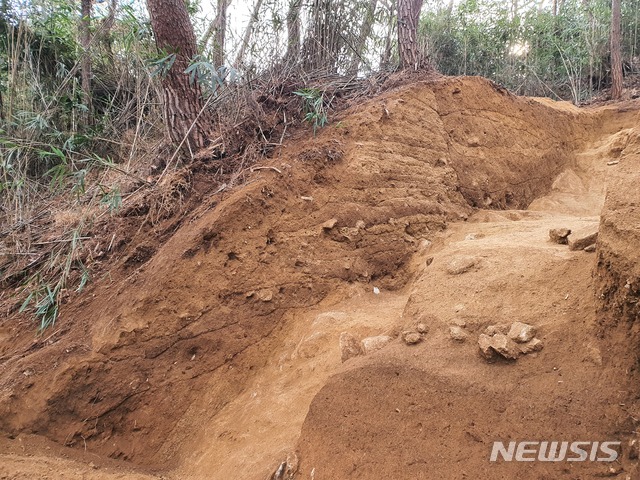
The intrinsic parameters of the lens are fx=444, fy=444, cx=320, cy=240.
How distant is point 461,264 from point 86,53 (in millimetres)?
4669

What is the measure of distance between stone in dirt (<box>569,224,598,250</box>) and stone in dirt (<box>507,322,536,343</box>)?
60 cm

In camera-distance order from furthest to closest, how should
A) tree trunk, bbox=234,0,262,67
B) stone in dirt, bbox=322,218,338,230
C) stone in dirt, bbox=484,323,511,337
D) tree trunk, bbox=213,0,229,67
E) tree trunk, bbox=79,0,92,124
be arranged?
tree trunk, bbox=79,0,92,124, tree trunk, bbox=213,0,229,67, tree trunk, bbox=234,0,262,67, stone in dirt, bbox=322,218,338,230, stone in dirt, bbox=484,323,511,337

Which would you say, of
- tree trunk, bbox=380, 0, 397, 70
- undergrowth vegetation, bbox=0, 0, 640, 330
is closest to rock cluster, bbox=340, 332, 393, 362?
undergrowth vegetation, bbox=0, 0, 640, 330

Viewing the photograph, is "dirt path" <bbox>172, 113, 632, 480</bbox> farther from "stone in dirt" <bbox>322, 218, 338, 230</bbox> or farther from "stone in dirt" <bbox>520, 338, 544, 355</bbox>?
"stone in dirt" <bbox>322, 218, 338, 230</bbox>

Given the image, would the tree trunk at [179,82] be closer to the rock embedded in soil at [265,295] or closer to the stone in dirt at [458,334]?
the rock embedded in soil at [265,295]

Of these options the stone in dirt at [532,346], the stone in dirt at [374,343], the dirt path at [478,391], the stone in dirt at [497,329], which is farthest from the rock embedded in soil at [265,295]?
the stone in dirt at [532,346]

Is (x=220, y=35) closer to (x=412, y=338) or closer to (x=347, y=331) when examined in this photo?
(x=347, y=331)

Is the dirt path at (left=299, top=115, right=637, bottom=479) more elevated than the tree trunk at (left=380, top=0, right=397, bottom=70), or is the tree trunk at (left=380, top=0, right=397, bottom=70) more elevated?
the tree trunk at (left=380, top=0, right=397, bottom=70)

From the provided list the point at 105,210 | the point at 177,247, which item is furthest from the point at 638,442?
the point at 105,210

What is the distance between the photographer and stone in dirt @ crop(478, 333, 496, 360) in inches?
67.4

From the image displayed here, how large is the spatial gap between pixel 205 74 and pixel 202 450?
7.89 feet

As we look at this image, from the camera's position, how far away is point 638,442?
51.6 inches

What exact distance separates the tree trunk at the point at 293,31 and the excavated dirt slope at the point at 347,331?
3.13 feet

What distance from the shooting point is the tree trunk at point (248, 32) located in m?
3.91
